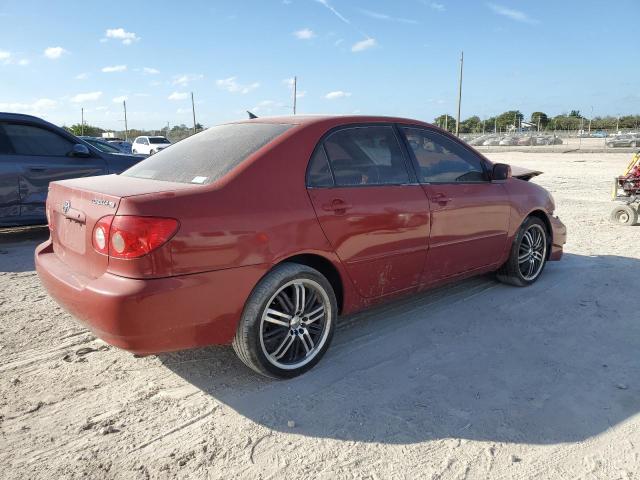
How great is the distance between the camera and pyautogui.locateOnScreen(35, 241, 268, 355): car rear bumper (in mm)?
2531

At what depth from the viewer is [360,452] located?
2.46 metres

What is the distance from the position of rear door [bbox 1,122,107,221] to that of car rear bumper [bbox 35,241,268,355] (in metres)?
4.44

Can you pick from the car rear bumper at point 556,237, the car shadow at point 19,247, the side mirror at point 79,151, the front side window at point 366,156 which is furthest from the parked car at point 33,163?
the car rear bumper at point 556,237

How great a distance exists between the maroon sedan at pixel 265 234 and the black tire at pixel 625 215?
5139mm

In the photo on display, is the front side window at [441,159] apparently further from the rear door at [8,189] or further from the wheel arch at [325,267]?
the rear door at [8,189]

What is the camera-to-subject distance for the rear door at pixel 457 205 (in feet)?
13.0

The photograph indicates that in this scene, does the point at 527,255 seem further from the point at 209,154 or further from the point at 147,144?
the point at 147,144

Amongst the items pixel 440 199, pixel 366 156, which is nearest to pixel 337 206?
pixel 366 156

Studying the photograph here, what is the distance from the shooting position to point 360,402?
2.89 meters

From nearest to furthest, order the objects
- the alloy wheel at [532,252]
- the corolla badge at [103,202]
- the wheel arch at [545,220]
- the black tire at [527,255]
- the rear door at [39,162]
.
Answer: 1. the corolla badge at [103,202]
2. the black tire at [527,255]
3. the alloy wheel at [532,252]
4. the wheel arch at [545,220]
5. the rear door at [39,162]

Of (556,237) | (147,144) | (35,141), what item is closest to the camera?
(556,237)

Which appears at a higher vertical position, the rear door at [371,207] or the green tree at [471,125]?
the green tree at [471,125]

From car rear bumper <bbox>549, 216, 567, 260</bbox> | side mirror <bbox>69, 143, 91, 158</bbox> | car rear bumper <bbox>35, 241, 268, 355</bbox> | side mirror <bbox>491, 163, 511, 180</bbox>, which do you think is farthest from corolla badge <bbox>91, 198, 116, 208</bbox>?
side mirror <bbox>69, 143, 91, 158</bbox>

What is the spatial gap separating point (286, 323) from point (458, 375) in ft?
3.78
